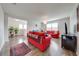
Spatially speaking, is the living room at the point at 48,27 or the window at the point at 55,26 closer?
the living room at the point at 48,27

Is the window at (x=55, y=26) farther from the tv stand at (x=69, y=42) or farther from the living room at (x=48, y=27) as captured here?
the tv stand at (x=69, y=42)

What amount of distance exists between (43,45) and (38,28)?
1.95 m

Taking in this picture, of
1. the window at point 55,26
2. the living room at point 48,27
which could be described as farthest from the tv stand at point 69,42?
the window at point 55,26

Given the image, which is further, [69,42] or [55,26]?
[55,26]

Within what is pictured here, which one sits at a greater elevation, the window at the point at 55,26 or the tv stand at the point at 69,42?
the window at the point at 55,26

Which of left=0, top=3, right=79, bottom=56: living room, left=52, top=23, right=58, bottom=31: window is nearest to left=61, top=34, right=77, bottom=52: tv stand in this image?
left=0, top=3, right=79, bottom=56: living room

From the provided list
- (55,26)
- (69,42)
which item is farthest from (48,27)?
(69,42)

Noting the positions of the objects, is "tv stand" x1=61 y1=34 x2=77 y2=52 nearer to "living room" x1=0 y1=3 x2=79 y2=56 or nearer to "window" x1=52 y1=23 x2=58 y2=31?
"living room" x1=0 y1=3 x2=79 y2=56

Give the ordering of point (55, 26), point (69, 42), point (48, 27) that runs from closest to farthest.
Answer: point (69, 42) < point (55, 26) < point (48, 27)

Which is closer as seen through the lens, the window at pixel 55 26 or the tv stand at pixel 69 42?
the tv stand at pixel 69 42

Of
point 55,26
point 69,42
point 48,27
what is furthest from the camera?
point 48,27

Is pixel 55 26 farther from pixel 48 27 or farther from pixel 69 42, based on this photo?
pixel 69 42

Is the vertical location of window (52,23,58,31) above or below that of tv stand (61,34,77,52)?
above

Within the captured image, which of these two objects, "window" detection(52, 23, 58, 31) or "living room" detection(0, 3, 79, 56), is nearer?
"living room" detection(0, 3, 79, 56)
